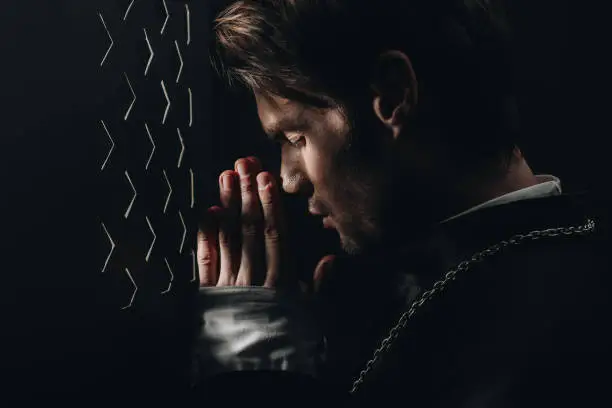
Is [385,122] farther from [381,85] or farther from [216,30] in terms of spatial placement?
[216,30]

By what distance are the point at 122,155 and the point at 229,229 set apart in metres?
0.14

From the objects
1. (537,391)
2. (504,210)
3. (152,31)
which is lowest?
(537,391)

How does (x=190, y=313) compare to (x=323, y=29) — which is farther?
(x=190, y=313)

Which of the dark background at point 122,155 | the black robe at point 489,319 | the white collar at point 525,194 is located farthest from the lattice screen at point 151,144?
the white collar at point 525,194

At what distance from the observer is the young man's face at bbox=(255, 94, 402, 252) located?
0.70 m

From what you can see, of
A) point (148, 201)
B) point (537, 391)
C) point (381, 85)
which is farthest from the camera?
point (148, 201)

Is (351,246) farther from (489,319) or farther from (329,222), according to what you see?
(489,319)

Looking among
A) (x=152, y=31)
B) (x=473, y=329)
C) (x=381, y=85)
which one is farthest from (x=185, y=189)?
(x=473, y=329)

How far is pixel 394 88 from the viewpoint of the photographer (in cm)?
66

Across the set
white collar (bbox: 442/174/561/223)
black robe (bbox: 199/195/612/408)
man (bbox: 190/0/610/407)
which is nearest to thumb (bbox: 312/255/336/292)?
man (bbox: 190/0/610/407)

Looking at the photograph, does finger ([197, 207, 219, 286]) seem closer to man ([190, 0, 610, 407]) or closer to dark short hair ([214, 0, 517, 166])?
man ([190, 0, 610, 407])

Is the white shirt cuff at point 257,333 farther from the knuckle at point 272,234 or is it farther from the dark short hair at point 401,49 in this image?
the dark short hair at point 401,49

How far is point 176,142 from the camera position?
822 mm

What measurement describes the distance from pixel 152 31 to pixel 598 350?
55 centimetres
